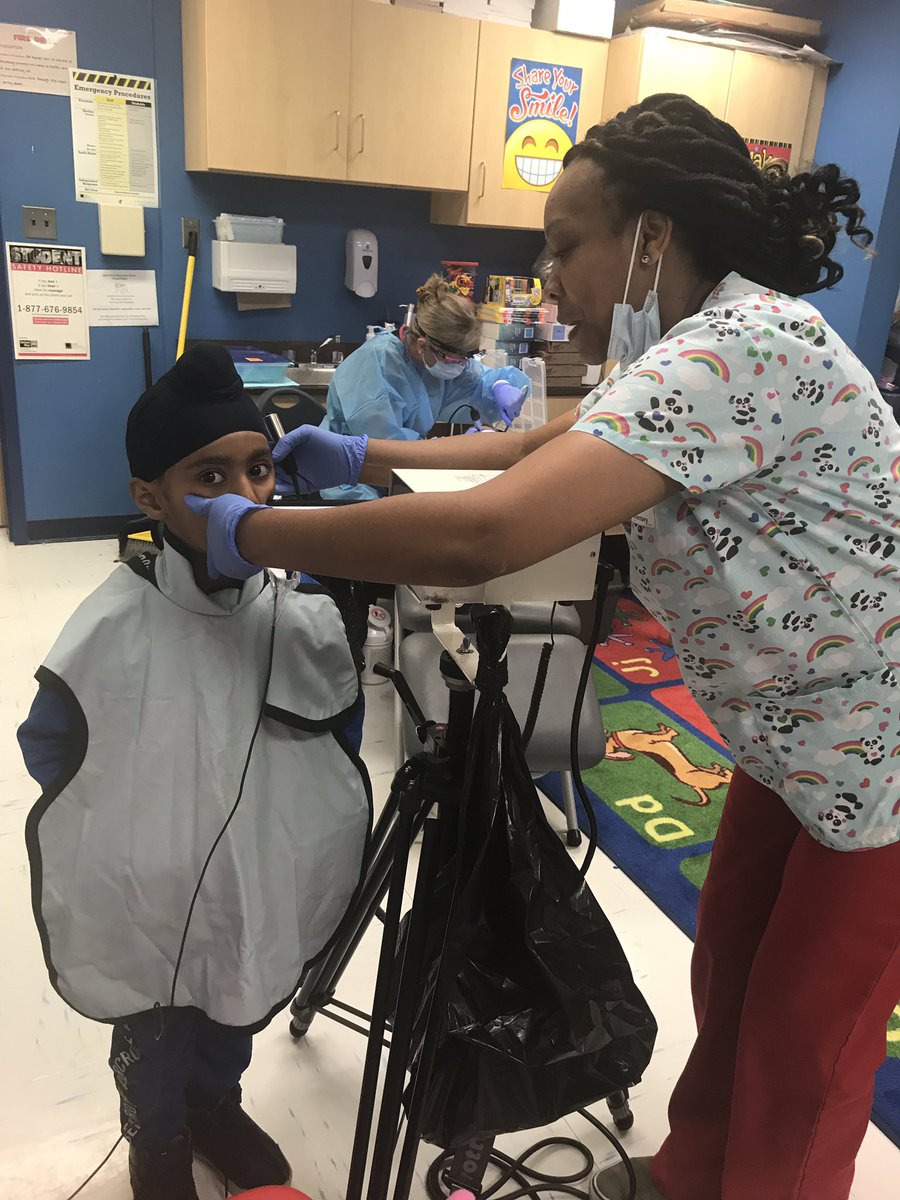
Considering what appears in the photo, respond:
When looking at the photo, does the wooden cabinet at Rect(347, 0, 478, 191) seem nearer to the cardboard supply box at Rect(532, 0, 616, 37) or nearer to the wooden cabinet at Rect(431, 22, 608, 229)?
the wooden cabinet at Rect(431, 22, 608, 229)

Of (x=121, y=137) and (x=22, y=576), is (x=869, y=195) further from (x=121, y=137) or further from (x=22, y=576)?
(x=22, y=576)

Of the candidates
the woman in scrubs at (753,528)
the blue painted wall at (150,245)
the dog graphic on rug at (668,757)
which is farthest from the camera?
the blue painted wall at (150,245)

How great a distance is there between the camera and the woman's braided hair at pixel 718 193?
3.30ft

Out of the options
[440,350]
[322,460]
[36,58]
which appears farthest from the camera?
[36,58]

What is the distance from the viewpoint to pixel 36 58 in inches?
133

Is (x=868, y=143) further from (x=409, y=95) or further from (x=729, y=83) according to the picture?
(x=409, y=95)

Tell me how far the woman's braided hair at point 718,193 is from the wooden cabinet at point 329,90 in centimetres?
277

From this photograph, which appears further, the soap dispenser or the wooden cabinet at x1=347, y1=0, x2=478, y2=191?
the soap dispenser

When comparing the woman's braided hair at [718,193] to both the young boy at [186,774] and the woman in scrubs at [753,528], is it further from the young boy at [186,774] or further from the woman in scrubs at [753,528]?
the young boy at [186,774]

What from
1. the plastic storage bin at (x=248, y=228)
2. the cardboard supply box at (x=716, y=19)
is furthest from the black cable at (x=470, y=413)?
the cardboard supply box at (x=716, y=19)

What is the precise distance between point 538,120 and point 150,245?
1.71 m

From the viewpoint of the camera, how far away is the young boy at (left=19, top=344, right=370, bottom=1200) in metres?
1.06

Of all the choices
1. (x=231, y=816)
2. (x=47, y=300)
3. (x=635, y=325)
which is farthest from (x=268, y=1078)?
(x=47, y=300)

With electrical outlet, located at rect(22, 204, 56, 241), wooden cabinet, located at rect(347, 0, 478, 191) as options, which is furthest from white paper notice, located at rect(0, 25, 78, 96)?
wooden cabinet, located at rect(347, 0, 478, 191)
